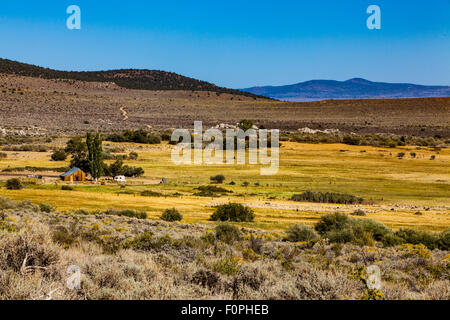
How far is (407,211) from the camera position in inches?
1092

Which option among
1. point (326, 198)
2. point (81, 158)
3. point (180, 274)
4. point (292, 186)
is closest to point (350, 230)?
point (180, 274)

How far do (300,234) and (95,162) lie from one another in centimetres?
2587

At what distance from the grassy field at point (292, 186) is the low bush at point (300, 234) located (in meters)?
3.87

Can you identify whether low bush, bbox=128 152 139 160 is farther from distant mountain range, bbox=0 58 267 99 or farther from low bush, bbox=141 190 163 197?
distant mountain range, bbox=0 58 267 99

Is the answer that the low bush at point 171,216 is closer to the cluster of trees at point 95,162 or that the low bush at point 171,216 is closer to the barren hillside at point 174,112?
the cluster of trees at point 95,162

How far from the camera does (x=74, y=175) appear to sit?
39.2 m

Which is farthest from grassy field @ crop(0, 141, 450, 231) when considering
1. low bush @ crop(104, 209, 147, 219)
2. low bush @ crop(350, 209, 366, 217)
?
low bush @ crop(104, 209, 147, 219)

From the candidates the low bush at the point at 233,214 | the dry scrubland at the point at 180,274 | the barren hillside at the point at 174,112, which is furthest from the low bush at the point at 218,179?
the barren hillside at the point at 174,112

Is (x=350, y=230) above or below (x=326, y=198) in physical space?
above

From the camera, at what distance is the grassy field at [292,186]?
26.7 m

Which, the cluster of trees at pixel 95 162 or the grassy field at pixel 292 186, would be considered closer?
the grassy field at pixel 292 186

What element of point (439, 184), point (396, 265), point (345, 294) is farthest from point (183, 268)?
point (439, 184)

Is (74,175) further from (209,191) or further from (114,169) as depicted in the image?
(209,191)
